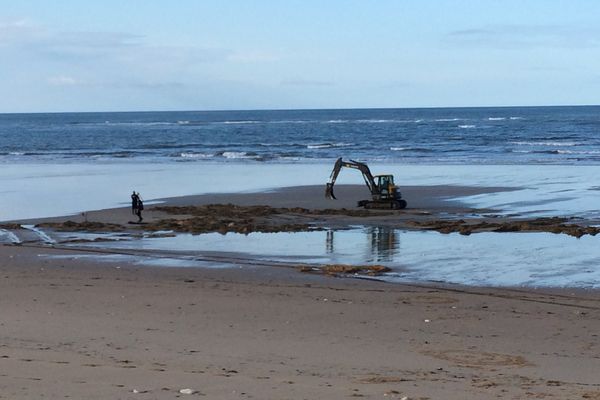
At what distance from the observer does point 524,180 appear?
43844mm

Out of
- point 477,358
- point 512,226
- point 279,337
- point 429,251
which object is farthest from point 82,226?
point 477,358

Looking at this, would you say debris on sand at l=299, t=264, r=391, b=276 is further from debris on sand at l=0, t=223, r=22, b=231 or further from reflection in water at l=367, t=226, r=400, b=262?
debris on sand at l=0, t=223, r=22, b=231

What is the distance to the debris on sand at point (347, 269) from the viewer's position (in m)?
19.2

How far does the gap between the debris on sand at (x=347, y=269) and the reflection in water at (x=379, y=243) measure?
4.47 feet

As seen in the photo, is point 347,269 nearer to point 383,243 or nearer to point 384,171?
point 383,243

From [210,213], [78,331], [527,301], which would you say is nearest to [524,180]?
[210,213]

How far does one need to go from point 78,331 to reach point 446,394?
5498 millimetres

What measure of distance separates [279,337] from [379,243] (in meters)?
11.3

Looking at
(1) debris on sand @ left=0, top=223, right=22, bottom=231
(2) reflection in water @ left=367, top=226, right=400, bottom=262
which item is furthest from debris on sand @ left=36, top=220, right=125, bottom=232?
(2) reflection in water @ left=367, top=226, right=400, bottom=262

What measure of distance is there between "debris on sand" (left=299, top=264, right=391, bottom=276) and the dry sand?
1.52ft

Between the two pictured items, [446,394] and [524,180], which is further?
[524,180]

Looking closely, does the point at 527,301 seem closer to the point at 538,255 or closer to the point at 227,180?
the point at 538,255

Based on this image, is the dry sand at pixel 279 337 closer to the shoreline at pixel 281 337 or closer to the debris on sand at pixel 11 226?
the shoreline at pixel 281 337

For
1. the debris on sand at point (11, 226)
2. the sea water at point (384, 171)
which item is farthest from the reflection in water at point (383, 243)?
the debris on sand at point (11, 226)
